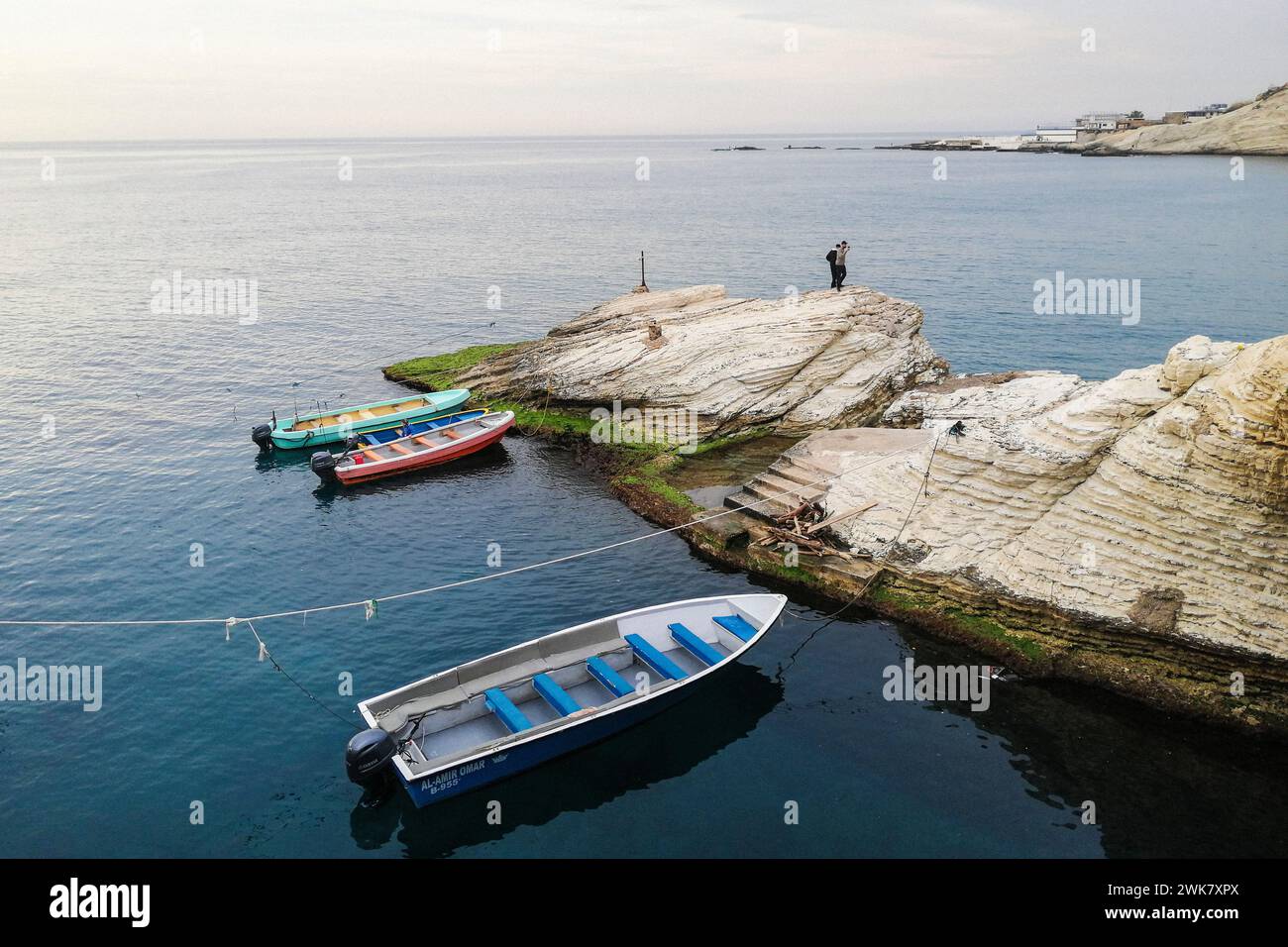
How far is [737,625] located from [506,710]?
6.91 m

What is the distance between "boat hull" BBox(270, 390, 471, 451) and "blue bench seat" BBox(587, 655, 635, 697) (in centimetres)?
2304

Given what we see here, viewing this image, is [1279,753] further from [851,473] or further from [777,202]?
[777,202]

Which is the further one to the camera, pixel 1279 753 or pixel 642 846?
pixel 1279 753

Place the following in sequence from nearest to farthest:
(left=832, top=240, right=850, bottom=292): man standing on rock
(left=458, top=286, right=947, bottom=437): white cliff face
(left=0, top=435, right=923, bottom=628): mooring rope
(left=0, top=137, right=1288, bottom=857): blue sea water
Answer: (left=0, top=137, right=1288, bottom=857): blue sea water < (left=0, top=435, right=923, bottom=628): mooring rope < (left=458, top=286, right=947, bottom=437): white cliff face < (left=832, top=240, right=850, bottom=292): man standing on rock

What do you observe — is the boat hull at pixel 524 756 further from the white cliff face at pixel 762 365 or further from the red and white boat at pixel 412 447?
the red and white boat at pixel 412 447

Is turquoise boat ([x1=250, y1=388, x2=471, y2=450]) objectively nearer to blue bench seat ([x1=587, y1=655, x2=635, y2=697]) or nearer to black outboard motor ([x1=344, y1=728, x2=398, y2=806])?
blue bench seat ([x1=587, y1=655, x2=635, y2=697])

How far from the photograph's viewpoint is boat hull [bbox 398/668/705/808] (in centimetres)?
1817

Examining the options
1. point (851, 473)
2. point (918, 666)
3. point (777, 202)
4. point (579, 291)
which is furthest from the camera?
point (777, 202)

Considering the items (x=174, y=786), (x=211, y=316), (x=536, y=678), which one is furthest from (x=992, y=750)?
(x=211, y=316)

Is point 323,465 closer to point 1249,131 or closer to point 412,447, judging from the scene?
point 412,447

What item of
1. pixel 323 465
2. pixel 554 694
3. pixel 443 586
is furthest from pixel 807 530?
pixel 323 465

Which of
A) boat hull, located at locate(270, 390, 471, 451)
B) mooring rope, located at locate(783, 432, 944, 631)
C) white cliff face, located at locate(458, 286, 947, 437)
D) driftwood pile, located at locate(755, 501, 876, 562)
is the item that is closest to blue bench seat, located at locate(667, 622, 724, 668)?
mooring rope, located at locate(783, 432, 944, 631)

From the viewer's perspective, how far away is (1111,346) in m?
54.8
